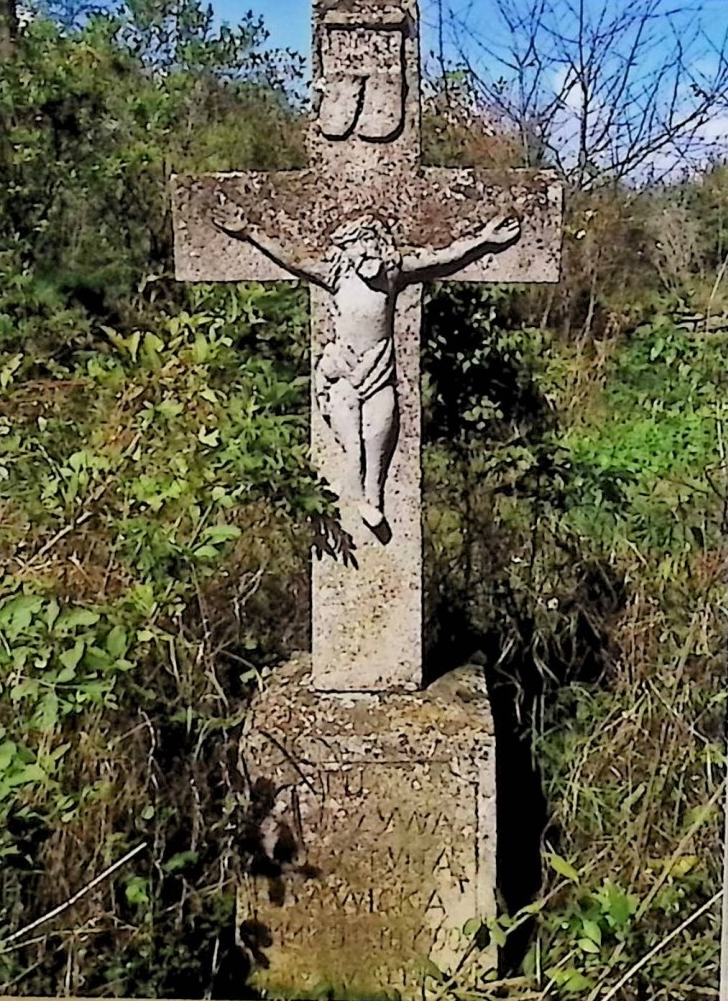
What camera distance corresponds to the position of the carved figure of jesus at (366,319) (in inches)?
59.5

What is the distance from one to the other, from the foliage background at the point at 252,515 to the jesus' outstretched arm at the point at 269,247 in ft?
0.46

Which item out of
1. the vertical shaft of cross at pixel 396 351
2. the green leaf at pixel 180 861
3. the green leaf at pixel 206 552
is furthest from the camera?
the green leaf at pixel 180 861

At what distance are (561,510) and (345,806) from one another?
0.49m

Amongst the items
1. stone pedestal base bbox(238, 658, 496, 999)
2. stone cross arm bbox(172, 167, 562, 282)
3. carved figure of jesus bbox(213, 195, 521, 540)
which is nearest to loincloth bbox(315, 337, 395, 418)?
carved figure of jesus bbox(213, 195, 521, 540)

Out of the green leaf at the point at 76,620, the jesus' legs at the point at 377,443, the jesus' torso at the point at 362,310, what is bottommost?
the green leaf at the point at 76,620

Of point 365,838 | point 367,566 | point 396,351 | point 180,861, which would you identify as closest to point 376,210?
point 396,351

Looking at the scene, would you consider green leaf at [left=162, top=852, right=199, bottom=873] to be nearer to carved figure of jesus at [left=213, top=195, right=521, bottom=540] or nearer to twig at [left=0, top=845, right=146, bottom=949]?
twig at [left=0, top=845, right=146, bottom=949]

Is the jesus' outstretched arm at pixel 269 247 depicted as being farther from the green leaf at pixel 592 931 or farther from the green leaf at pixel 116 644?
the green leaf at pixel 592 931

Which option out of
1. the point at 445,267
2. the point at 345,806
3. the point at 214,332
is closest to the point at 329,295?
the point at 445,267

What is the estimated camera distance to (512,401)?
175 cm

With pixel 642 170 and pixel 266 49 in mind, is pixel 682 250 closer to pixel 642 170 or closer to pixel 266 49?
pixel 642 170

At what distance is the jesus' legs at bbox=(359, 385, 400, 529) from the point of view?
1.52 metres

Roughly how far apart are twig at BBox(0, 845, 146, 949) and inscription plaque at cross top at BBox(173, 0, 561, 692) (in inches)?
15.0

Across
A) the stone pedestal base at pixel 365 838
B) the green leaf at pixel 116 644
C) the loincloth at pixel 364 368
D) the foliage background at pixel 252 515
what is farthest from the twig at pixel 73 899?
the loincloth at pixel 364 368
